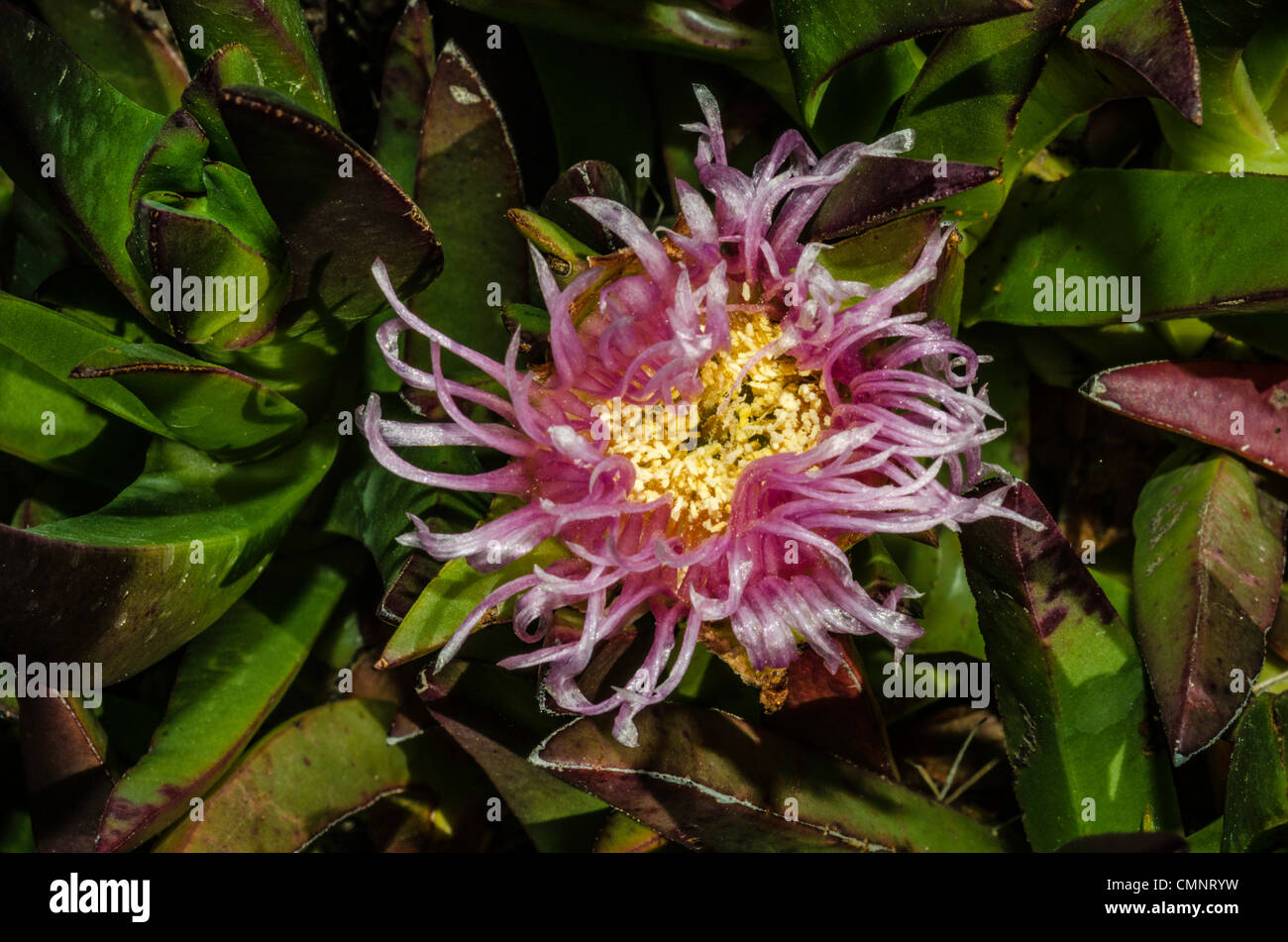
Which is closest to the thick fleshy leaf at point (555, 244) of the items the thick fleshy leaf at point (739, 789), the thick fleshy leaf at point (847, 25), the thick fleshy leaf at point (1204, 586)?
the thick fleshy leaf at point (847, 25)

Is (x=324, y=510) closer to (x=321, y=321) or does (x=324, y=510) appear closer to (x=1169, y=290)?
(x=321, y=321)

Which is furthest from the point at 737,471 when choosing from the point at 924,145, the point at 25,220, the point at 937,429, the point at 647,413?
the point at 25,220

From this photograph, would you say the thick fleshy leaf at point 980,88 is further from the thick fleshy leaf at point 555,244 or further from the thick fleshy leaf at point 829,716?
the thick fleshy leaf at point 829,716

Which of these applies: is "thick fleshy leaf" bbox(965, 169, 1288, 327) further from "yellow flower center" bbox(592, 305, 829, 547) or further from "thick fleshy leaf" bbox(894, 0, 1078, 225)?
"yellow flower center" bbox(592, 305, 829, 547)

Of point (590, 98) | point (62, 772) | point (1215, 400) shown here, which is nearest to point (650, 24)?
point (590, 98)

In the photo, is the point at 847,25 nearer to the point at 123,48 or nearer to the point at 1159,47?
the point at 1159,47

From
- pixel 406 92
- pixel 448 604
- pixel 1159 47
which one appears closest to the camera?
pixel 1159 47

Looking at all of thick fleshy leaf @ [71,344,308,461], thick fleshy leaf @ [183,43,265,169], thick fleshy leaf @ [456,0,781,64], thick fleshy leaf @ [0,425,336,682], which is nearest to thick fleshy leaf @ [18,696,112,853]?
thick fleshy leaf @ [0,425,336,682]
